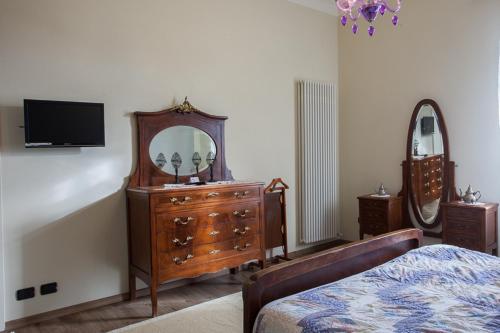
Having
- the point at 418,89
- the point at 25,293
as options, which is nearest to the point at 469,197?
the point at 418,89

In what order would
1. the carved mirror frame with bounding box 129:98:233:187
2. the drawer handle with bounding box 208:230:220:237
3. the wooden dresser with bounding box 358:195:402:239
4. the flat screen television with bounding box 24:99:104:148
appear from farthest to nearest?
1. the wooden dresser with bounding box 358:195:402:239
2. the carved mirror frame with bounding box 129:98:233:187
3. the drawer handle with bounding box 208:230:220:237
4. the flat screen television with bounding box 24:99:104:148

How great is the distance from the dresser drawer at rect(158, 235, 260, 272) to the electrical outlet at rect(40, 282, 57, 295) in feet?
2.93

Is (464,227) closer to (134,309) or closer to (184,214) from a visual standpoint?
(184,214)

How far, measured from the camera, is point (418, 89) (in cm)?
449

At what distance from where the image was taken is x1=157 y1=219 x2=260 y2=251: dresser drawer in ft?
10.4

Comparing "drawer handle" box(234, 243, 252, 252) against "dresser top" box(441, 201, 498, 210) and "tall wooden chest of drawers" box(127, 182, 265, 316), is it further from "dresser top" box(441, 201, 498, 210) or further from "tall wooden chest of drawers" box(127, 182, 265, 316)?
"dresser top" box(441, 201, 498, 210)

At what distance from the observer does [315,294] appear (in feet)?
5.82

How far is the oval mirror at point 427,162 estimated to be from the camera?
427cm

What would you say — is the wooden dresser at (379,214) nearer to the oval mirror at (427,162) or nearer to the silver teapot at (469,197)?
the oval mirror at (427,162)

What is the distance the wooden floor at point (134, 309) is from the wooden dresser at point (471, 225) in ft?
7.26

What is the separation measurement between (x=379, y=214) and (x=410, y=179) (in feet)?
1.85

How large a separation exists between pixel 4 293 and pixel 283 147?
318 centimetres

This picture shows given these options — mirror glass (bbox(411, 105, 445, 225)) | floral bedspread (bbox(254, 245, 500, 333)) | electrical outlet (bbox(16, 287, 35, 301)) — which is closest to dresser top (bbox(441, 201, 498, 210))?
mirror glass (bbox(411, 105, 445, 225))

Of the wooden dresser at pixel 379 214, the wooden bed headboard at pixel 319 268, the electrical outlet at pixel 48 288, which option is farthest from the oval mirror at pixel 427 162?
the electrical outlet at pixel 48 288
